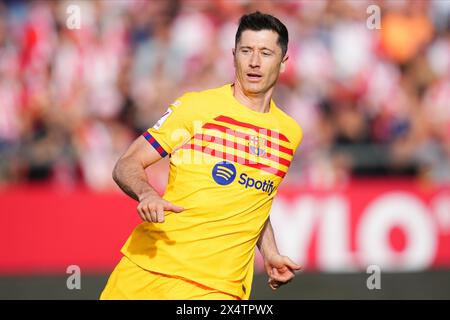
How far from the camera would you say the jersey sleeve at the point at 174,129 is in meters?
5.22

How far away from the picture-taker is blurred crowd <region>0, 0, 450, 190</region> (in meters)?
11.5

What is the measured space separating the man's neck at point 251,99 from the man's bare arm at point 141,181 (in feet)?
2.07

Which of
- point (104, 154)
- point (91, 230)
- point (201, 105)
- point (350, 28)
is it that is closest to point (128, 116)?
point (104, 154)

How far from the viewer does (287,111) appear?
11695 mm

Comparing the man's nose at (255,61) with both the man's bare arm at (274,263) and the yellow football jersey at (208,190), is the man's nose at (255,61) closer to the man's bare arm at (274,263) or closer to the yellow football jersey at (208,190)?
the yellow football jersey at (208,190)

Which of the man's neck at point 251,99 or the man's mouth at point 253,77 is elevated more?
the man's mouth at point 253,77

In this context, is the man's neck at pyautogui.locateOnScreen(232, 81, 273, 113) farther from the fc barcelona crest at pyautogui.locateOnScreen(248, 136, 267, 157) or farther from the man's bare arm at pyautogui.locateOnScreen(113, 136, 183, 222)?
the man's bare arm at pyautogui.locateOnScreen(113, 136, 183, 222)

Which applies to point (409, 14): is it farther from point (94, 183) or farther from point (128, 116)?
point (94, 183)

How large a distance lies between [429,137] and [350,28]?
1.79 m

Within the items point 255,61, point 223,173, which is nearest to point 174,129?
point 223,173

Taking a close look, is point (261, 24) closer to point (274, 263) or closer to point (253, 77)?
point (253, 77)

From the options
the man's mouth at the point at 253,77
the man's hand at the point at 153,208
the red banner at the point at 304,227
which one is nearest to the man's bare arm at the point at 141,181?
the man's hand at the point at 153,208

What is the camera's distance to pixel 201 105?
5.32 metres
